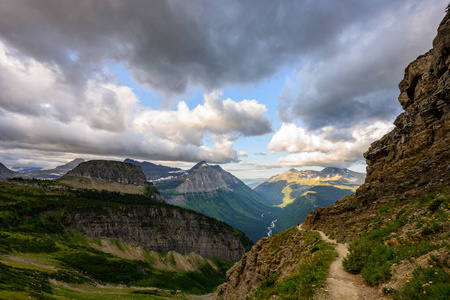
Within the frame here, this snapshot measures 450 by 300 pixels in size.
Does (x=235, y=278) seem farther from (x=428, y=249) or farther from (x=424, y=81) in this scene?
(x=424, y=81)

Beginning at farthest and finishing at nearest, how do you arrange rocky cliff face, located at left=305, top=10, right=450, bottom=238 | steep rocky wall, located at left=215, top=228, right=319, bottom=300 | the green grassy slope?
the green grassy slope
steep rocky wall, located at left=215, top=228, right=319, bottom=300
rocky cliff face, located at left=305, top=10, right=450, bottom=238

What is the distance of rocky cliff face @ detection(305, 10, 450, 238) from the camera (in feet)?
89.9

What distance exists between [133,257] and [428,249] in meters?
211

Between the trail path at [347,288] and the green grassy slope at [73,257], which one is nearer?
the trail path at [347,288]

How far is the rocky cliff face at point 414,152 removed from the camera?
1079 inches

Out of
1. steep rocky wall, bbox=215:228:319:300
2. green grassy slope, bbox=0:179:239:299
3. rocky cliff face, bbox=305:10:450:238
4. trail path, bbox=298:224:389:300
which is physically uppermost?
rocky cliff face, bbox=305:10:450:238

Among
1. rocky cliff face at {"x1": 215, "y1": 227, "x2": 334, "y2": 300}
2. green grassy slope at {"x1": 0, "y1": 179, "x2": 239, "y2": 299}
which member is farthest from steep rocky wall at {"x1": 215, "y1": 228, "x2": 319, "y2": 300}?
green grassy slope at {"x1": 0, "y1": 179, "x2": 239, "y2": 299}

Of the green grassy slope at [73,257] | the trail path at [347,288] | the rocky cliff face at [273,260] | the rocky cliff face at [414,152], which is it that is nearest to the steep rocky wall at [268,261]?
the rocky cliff face at [273,260]

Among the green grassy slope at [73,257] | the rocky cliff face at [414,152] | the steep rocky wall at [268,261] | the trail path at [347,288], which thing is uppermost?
the rocky cliff face at [414,152]

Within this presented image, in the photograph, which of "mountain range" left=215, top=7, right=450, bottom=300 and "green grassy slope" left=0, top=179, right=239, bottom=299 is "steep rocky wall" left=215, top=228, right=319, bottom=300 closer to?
"mountain range" left=215, top=7, right=450, bottom=300

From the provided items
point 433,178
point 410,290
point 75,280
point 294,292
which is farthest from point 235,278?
point 75,280

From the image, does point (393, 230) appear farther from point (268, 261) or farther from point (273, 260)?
point (268, 261)

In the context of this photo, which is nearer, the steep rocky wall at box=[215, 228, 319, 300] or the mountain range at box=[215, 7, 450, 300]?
the mountain range at box=[215, 7, 450, 300]

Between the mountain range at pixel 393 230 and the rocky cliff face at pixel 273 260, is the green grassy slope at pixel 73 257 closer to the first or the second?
the rocky cliff face at pixel 273 260
